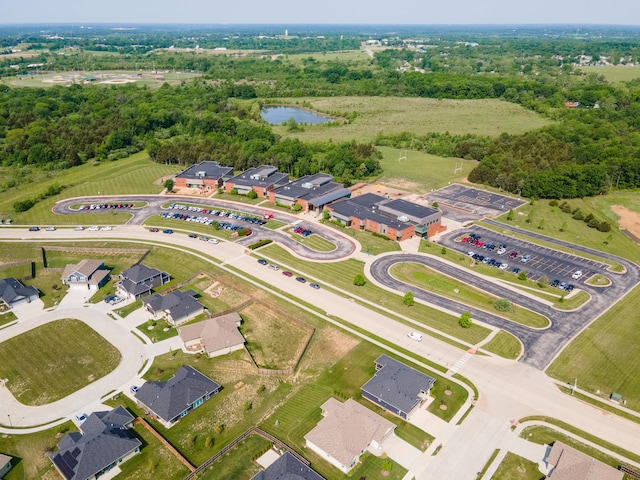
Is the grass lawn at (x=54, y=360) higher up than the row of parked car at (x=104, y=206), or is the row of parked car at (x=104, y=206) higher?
the row of parked car at (x=104, y=206)

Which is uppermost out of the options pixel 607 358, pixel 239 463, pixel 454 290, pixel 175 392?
pixel 175 392

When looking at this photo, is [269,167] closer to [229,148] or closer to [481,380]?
[229,148]

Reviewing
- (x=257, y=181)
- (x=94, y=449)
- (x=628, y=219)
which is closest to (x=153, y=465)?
(x=94, y=449)

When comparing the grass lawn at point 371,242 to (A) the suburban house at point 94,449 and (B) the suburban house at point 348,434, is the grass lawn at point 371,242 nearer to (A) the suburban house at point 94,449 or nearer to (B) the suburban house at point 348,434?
(B) the suburban house at point 348,434

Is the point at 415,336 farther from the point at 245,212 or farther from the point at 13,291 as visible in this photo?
the point at 13,291

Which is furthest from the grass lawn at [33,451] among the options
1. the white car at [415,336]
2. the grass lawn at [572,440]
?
the grass lawn at [572,440]

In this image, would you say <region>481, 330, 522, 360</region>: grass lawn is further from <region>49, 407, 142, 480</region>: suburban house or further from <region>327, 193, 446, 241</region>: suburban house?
<region>49, 407, 142, 480</region>: suburban house
